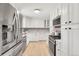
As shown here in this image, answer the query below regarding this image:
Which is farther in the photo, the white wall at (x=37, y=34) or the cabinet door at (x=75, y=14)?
the white wall at (x=37, y=34)

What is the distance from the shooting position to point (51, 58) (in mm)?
646

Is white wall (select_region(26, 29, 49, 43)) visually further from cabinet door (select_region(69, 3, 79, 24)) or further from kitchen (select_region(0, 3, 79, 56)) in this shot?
cabinet door (select_region(69, 3, 79, 24))

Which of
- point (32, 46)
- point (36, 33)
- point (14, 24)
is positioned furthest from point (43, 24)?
point (14, 24)

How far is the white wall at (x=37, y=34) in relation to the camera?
143 inches

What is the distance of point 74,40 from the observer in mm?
1425

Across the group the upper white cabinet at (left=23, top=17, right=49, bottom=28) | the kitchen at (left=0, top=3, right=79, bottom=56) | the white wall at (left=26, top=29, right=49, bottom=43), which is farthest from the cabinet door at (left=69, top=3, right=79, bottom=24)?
the white wall at (left=26, top=29, right=49, bottom=43)

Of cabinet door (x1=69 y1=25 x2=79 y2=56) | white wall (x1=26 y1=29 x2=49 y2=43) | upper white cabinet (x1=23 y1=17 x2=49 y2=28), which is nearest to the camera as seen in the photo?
cabinet door (x1=69 y1=25 x2=79 y2=56)

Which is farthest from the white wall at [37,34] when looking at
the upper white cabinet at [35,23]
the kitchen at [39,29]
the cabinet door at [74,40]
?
the cabinet door at [74,40]

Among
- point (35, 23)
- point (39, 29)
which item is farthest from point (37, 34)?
point (35, 23)

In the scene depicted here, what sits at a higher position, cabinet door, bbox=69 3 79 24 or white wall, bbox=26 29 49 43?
cabinet door, bbox=69 3 79 24

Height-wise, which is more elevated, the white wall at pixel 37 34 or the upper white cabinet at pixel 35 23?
the upper white cabinet at pixel 35 23

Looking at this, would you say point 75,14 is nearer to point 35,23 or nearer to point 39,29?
point 35,23

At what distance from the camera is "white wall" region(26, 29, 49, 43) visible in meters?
3.62

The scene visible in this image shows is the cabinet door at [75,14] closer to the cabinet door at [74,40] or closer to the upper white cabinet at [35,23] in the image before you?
the cabinet door at [74,40]
